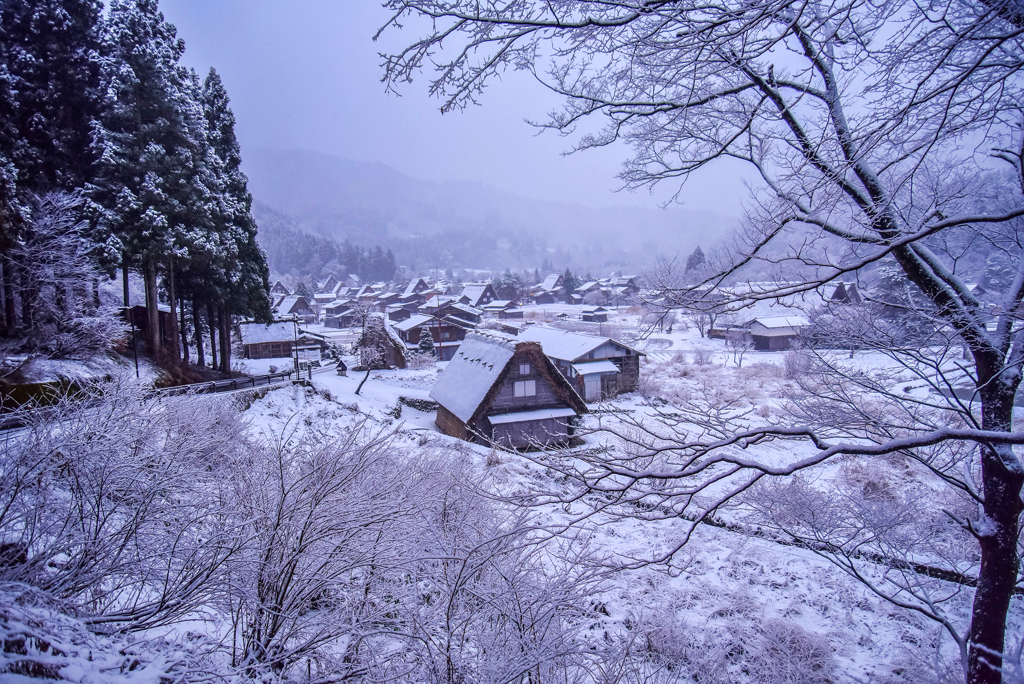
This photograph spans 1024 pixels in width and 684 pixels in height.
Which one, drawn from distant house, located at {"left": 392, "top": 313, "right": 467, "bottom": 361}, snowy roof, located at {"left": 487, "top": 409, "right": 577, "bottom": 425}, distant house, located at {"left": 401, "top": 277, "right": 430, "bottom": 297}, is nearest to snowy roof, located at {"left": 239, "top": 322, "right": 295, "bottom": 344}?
distant house, located at {"left": 392, "top": 313, "right": 467, "bottom": 361}

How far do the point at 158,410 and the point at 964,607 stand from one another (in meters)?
15.4

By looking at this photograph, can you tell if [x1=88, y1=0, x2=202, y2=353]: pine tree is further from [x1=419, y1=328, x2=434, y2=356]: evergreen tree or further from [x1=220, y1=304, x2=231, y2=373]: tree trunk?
[x1=419, y1=328, x2=434, y2=356]: evergreen tree

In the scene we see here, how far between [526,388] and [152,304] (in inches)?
503

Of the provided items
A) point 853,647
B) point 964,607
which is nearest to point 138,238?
point 853,647

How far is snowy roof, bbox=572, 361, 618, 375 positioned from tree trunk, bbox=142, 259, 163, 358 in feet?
53.3

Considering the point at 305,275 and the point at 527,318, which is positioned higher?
the point at 305,275

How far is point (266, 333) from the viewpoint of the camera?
28.6 m

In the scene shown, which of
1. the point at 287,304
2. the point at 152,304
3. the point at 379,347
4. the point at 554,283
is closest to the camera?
the point at 152,304

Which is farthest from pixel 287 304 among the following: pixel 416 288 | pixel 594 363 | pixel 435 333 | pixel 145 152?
pixel 594 363

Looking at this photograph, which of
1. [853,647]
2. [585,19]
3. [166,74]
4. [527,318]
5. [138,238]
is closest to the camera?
[585,19]

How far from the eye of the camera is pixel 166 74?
14047 mm

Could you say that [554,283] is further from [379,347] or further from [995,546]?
[995,546]

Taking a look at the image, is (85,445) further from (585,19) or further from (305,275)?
(305,275)

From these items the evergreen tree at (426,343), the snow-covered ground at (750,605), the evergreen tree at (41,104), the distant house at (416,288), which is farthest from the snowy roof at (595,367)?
the distant house at (416,288)
